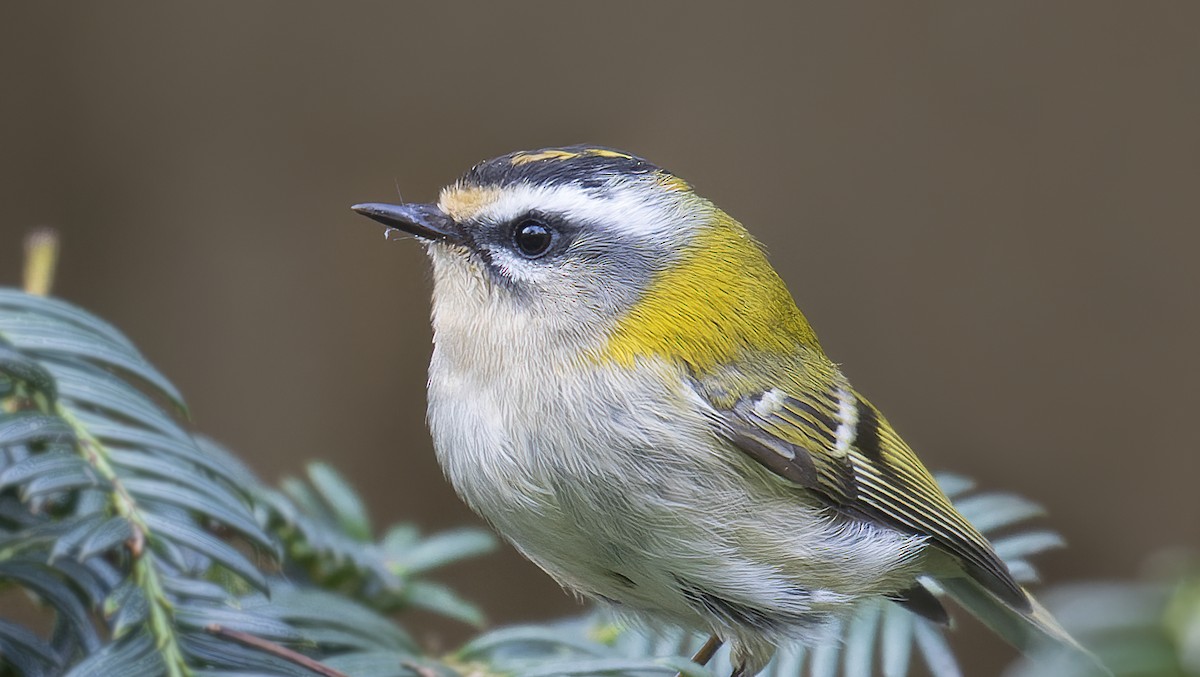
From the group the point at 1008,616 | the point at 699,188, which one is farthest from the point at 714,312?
the point at 699,188

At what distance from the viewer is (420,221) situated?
1004 millimetres

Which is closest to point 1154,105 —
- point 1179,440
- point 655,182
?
point 1179,440

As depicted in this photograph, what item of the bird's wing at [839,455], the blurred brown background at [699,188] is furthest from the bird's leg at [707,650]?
the blurred brown background at [699,188]

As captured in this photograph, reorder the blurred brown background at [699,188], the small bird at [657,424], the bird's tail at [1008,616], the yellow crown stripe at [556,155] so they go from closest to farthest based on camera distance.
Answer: the small bird at [657,424] → the yellow crown stripe at [556,155] → the bird's tail at [1008,616] → the blurred brown background at [699,188]

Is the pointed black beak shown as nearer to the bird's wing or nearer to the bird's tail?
the bird's wing

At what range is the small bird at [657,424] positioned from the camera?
90 cm

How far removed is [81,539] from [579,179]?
0.50 meters

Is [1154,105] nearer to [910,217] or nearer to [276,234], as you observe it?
[910,217]

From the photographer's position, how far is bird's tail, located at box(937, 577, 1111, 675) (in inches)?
44.5

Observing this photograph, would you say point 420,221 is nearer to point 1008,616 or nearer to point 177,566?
point 177,566

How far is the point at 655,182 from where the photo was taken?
42.1 inches

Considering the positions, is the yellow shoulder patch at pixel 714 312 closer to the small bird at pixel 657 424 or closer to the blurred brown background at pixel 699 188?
the small bird at pixel 657 424

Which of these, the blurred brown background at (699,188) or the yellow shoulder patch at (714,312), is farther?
the blurred brown background at (699,188)

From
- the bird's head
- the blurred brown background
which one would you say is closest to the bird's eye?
the bird's head
